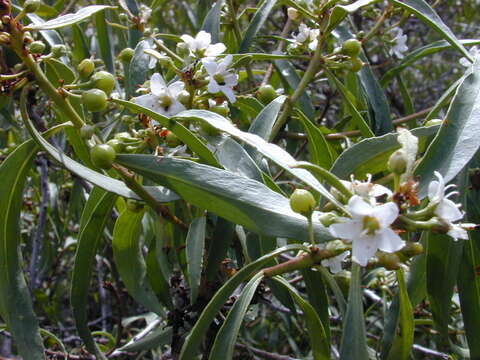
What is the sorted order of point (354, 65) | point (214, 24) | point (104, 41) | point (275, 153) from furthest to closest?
point (104, 41)
point (214, 24)
point (354, 65)
point (275, 153)

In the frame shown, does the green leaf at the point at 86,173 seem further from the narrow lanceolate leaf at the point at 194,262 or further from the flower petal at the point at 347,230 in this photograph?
the flower petal at the point at 347,230

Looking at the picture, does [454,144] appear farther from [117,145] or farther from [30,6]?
[30,6]

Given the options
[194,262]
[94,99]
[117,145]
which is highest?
[94,99]

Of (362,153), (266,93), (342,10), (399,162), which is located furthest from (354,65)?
(399,162)

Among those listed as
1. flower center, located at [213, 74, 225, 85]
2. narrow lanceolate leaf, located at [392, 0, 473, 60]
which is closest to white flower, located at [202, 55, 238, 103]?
flower center, located at [213, 74, 225, 85]

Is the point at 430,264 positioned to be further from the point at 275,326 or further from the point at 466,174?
the point at 275,326

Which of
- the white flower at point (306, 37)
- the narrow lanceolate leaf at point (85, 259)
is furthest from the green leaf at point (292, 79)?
the narrow lanceolate leaf at point (85, 259)
